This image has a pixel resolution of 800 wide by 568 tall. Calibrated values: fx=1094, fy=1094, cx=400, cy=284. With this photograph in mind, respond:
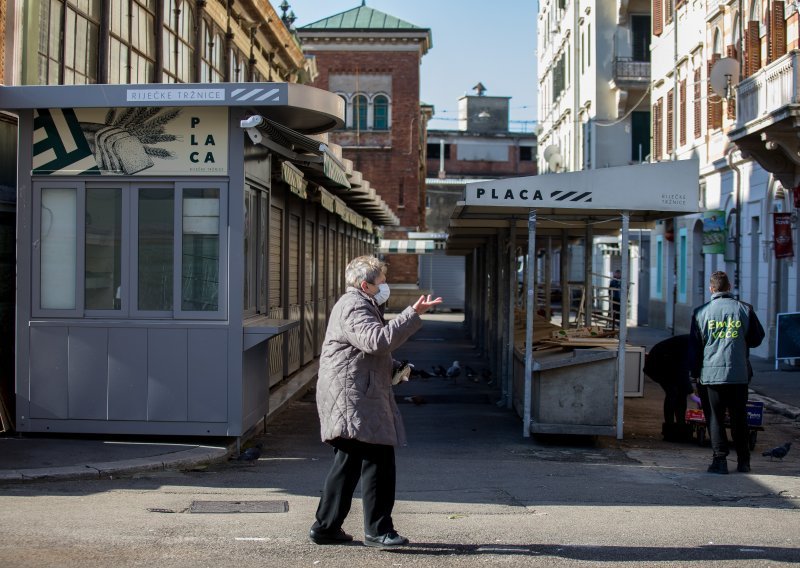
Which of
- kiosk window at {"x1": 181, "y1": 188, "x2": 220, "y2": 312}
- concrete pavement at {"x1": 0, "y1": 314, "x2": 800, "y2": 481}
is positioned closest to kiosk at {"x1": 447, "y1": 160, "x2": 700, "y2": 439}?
concrete pavement at {"x1": 0, "y1": 314, "x2": 800, "y2": 481}

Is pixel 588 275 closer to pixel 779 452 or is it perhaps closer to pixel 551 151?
pixel 779 452

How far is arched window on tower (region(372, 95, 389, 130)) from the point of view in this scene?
168 feet

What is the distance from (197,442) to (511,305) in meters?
4.65

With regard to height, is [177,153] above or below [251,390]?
above

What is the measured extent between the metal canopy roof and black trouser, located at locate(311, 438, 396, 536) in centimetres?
411

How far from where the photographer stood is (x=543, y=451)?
1075 centimetres

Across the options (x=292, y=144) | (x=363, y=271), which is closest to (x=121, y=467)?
(x=363, y=271)

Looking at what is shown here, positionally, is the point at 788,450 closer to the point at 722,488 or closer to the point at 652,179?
the point at 722,488

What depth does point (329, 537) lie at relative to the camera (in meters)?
6.46

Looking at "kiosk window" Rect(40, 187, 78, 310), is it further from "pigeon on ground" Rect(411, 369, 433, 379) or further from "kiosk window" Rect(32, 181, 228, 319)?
"pigeon on ground" Rect(411, 369, 433, 379)

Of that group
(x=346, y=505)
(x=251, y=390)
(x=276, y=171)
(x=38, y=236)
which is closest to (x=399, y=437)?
(x=346, y=505)

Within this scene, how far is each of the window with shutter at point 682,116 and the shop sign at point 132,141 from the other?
75.0 ft

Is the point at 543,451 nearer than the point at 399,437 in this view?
No

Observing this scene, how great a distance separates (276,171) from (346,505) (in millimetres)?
6218
